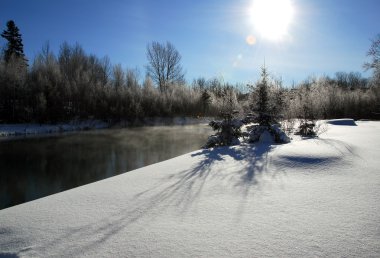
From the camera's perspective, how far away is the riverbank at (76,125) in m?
27.1

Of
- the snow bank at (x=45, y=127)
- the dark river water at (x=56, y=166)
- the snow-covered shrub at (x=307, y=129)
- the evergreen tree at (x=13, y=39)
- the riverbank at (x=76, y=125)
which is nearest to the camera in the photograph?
the dark river water at (x=56, y=166)

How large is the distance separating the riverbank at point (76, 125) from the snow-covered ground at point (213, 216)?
25931mm

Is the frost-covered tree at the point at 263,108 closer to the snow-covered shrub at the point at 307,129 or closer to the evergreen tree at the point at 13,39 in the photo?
the snow-covered shrub at the point at 307,129

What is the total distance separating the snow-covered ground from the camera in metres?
2.83

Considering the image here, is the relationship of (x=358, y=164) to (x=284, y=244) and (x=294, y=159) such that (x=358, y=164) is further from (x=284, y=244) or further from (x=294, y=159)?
(x=284, y=244)

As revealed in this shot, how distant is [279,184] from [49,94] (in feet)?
108

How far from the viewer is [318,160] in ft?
21.4

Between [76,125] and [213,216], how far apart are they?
31905 millimetres

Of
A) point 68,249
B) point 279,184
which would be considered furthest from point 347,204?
point 68,249

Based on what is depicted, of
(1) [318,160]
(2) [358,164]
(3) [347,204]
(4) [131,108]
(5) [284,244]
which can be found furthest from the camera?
(4) [131,108]

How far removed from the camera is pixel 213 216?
3646 millimetres

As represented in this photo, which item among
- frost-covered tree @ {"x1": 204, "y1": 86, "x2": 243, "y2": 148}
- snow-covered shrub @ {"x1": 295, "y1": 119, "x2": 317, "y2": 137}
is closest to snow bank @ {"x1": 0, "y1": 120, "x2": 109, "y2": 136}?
frost-covered tree @ {"x1": 204, "y1": 86, "x2": 243, "y2": 148}

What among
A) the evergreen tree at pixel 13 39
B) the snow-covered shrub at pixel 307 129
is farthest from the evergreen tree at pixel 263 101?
the evergreen tree at pixel 13 39

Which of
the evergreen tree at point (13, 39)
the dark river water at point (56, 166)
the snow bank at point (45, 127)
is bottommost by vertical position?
the dark river water at point (56, 166)
